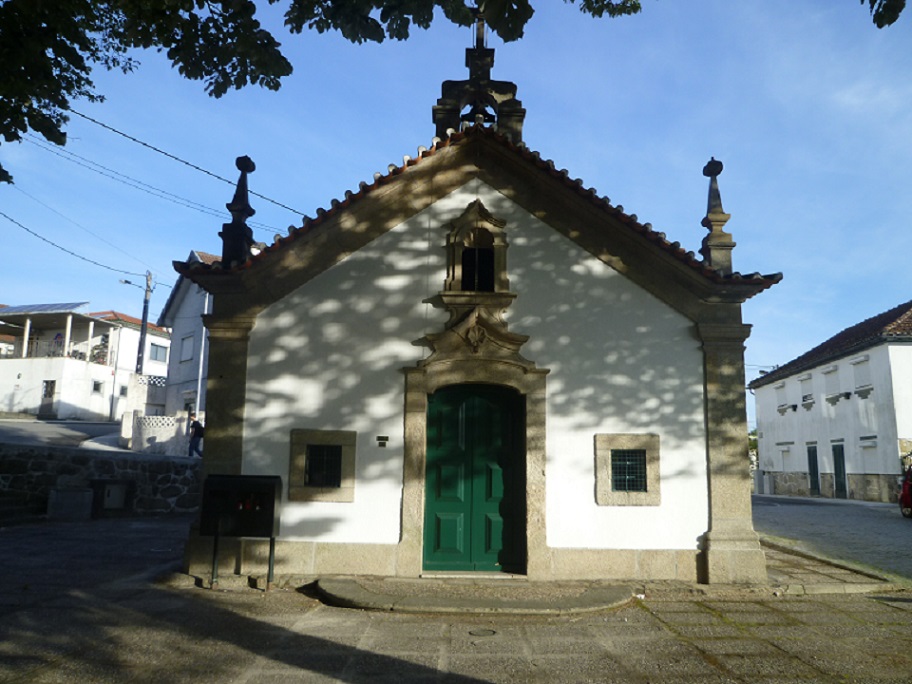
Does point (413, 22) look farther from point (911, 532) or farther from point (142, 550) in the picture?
point (911, 532)

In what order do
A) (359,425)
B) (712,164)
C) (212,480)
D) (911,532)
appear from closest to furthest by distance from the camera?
(212,480) → (359,425) → (712,164) → (911,532)

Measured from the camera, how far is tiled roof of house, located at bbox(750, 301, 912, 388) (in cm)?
2558

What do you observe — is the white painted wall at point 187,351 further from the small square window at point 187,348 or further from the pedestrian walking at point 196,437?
the pedestrian walking at point 196,437

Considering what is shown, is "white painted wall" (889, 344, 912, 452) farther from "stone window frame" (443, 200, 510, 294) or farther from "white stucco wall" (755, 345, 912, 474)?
"stone window frame" (443, 200, 510, 294)

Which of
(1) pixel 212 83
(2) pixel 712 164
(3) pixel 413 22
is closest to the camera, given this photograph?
(3) pixel 413 22

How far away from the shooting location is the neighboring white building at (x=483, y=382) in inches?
332

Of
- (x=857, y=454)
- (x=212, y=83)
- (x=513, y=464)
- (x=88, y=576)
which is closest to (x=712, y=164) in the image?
(x=513, y=464)

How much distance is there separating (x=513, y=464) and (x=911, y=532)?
10.6 meters

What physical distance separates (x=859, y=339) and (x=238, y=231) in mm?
26720

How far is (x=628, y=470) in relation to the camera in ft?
28.3

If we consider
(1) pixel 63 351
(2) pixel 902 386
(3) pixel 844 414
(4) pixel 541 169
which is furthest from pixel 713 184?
(1) pixel 63 351

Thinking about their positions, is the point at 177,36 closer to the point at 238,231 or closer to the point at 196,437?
the point at 238,231

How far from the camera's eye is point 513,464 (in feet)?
28.7

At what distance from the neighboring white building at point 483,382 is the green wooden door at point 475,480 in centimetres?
3
